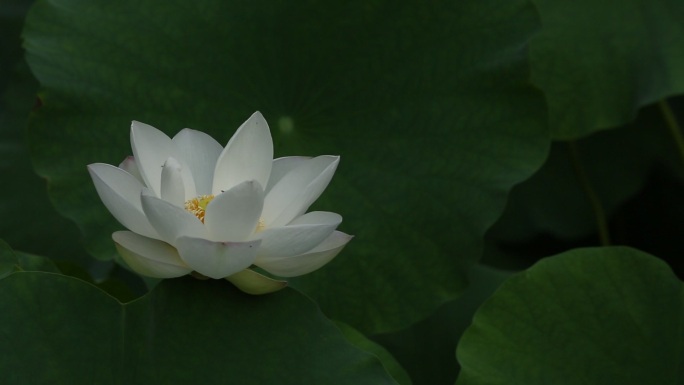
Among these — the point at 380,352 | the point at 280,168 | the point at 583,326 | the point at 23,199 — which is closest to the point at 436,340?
the point at 380,352

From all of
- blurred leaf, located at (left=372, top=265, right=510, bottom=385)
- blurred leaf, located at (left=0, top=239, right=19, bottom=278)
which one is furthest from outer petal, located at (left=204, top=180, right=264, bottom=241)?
blurred leaf, located at (left=372, top=265, right=510, bottom=385)

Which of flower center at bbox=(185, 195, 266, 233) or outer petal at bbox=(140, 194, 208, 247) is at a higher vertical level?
outer petal at bbox=(140, 194, 208, 247)

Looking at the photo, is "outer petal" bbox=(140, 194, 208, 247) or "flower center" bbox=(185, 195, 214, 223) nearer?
"outer petal" bbox=(140, 194, 208, 247)

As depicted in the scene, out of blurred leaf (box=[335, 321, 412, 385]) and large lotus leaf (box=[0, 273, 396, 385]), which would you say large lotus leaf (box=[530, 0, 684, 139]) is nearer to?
blurred leaf (box=[335, 321, 412, 385])

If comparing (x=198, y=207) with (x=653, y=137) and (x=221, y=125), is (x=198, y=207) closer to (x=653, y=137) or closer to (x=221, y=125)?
(x=221, y=125)

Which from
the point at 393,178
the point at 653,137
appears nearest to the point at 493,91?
the point at 393,178

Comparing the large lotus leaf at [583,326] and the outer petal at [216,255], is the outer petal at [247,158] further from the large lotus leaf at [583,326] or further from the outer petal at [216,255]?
the large lotus leaf at [583,326]

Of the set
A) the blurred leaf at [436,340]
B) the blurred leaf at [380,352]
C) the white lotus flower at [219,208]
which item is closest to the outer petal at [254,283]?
the white lotus flower at [219,208]

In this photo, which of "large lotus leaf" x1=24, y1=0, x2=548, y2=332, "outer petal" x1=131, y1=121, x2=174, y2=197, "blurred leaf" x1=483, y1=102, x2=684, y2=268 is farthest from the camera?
"blurred leaf" x1=483, y1=102, x2=684, y2=268
